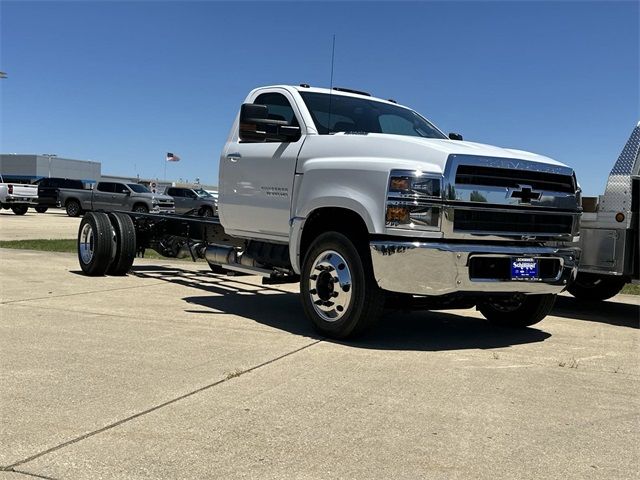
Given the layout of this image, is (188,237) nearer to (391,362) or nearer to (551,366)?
(391,362)

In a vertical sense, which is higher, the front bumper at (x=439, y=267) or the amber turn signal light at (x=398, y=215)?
the amber turn signal light at (x=398, y=215)

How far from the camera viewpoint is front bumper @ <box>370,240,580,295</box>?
493cm

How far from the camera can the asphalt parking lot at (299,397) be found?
2969 millimetres

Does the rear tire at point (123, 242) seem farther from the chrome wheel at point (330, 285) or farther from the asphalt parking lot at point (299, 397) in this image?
the chrome wheel at point (330, 285)

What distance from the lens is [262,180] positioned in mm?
6590

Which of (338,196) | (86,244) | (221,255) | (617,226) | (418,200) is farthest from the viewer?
(86,244)

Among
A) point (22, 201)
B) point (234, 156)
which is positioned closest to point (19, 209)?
point (22, 201)

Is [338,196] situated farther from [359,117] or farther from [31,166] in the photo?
[31,166]

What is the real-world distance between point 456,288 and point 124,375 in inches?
99.6

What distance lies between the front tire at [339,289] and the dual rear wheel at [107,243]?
4.59 meters

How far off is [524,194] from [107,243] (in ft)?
20.6

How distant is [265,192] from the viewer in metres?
6.54

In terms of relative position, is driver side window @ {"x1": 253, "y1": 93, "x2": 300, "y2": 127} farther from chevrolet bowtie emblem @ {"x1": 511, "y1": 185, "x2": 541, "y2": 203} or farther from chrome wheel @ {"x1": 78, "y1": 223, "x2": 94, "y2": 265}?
chrome wheel @ {"x1": 78, "y1": 223, "x2": 94, "y2": 265}

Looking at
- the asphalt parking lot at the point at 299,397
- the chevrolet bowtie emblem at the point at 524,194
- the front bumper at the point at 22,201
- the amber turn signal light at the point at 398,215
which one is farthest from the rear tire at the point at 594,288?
the front bumper at the point at 22,201
